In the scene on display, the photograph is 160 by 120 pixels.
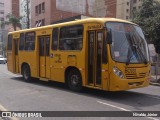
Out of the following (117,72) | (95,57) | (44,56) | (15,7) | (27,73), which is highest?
(15,7)

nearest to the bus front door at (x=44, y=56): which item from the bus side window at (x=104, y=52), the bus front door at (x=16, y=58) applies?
the bus front door at (x=16, y=58)

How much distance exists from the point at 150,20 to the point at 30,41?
12.4 metres

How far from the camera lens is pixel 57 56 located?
13773 millimetres

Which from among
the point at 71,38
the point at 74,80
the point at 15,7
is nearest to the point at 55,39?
the point at 71,38

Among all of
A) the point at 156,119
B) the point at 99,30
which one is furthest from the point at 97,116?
the point at 99,30

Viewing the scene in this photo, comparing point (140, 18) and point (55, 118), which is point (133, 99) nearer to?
point (55, 118)

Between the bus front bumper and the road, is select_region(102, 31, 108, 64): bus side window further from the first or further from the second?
the road

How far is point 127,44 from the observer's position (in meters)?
11.1

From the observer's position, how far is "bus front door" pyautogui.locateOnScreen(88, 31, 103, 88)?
11.3 m

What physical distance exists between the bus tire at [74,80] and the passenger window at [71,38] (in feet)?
3.45

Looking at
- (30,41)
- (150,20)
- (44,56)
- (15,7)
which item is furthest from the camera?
(15,7)

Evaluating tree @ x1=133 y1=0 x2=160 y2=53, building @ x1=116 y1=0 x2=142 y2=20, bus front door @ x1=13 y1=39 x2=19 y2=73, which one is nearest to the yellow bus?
bus front door @ x1=13 y1=39 x2=19 y2=73

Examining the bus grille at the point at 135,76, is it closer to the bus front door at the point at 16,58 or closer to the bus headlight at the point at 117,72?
the bus headlight at the point at 117,72

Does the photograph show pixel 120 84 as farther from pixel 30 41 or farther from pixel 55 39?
pixel 30 41
